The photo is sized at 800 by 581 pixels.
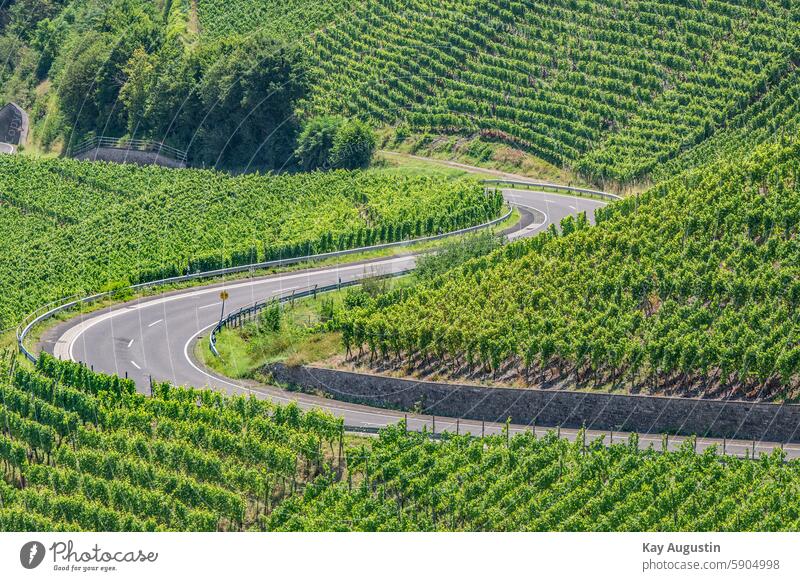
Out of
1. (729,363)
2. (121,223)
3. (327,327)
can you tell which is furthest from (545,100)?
(729,363)

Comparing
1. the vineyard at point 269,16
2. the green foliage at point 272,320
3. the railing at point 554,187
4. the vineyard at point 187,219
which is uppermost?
the vineyard at point 269,16

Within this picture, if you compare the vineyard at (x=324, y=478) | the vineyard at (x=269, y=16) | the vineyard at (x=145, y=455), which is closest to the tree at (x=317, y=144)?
the vineyard at (x=269, y=16)

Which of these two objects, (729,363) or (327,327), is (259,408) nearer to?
(327,327)

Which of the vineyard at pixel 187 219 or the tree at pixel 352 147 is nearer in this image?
the vineyard at pixel 187 219

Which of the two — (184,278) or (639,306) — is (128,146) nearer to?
(184,278)

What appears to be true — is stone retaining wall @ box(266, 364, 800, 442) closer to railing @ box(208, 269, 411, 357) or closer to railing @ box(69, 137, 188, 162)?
railing @ box(208, 269, 411, 357)

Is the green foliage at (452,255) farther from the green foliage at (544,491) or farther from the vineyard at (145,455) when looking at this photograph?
the green foliage at (544,491)

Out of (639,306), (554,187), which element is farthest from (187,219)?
(639,306)
